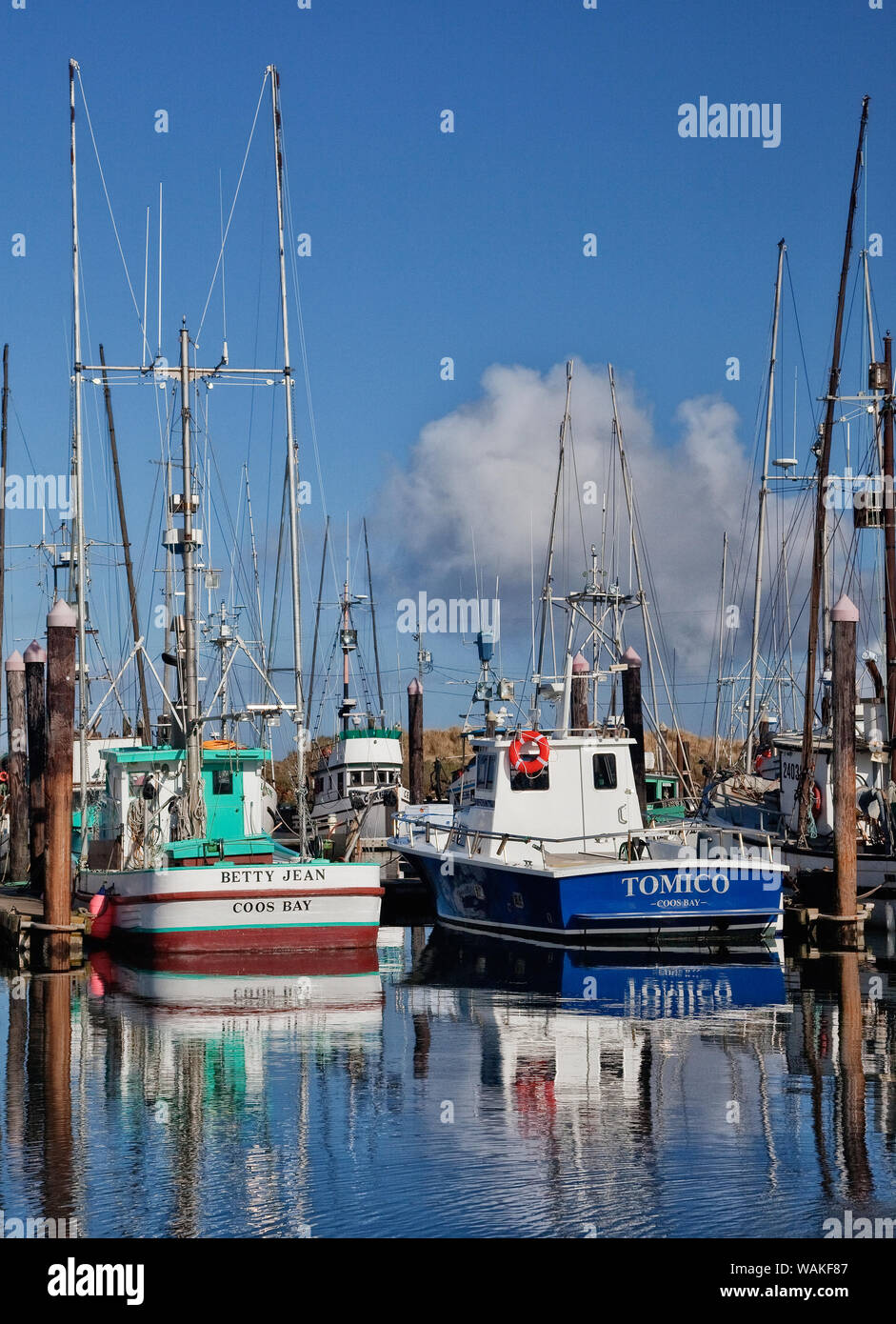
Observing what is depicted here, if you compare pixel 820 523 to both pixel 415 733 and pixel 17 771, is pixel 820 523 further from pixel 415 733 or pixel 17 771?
pixel 17 771

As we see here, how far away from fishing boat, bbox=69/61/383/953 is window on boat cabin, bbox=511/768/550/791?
4572 millimetres

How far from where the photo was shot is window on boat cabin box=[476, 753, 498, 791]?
106 feet

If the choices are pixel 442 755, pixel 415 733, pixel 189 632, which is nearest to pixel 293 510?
pixel 189 632

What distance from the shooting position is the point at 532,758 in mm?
31484

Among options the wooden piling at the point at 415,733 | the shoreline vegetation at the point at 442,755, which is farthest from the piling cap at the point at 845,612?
the shoreline vegetation at the point at 442,755

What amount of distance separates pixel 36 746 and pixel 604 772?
46.5 ft

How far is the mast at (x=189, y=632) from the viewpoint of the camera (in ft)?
96.6

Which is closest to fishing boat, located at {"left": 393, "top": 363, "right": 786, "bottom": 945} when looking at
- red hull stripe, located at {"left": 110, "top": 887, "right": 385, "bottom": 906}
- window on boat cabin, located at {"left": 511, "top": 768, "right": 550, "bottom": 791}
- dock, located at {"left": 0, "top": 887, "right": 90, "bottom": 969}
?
window on boat cabin, located at {"left": 511, "top": 768, "right": 550, "bottom": 791}

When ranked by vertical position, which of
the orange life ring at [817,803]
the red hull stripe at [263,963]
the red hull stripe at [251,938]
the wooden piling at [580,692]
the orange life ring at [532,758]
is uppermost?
the wooden piling at [580,692]

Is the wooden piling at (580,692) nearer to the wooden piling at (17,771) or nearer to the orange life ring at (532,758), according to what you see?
the orange life ring at (532,758)

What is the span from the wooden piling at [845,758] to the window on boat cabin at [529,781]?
6.33m
